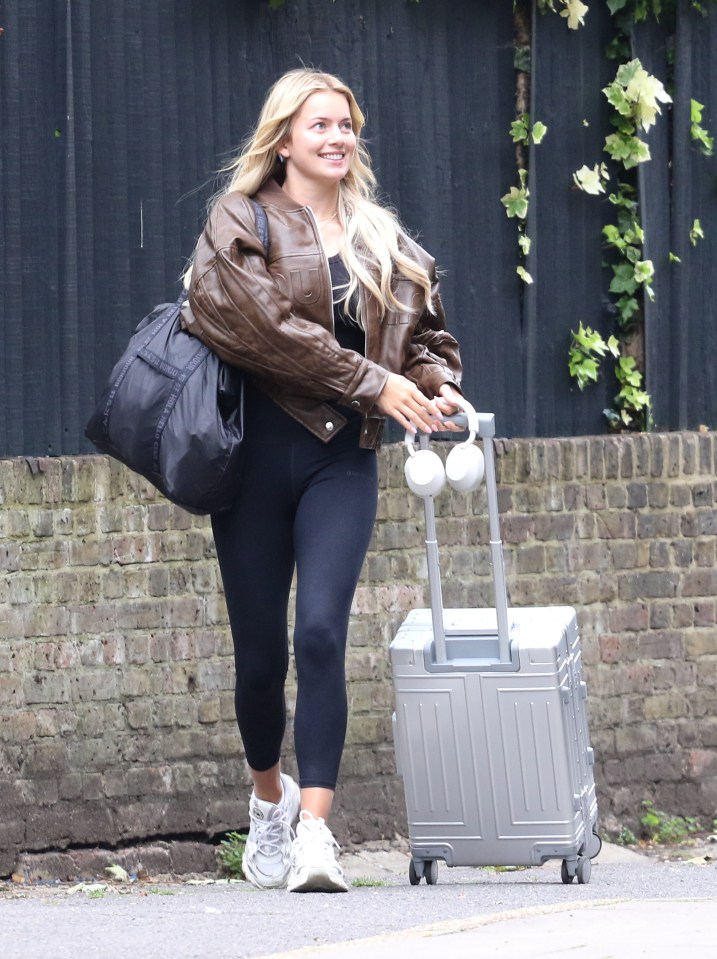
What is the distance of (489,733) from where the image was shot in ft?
16.3

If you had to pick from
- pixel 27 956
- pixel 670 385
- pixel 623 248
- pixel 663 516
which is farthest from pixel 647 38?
pixel 27 956

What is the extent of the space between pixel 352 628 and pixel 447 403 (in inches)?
85.7

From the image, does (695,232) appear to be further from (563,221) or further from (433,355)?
(433,355)

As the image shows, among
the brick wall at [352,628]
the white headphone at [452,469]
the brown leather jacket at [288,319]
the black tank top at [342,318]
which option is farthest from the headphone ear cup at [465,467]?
the brick wall at [352,628]

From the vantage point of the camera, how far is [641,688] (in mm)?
7691

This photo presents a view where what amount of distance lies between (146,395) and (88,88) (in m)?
1.93

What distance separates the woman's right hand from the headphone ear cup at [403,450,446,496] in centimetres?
8

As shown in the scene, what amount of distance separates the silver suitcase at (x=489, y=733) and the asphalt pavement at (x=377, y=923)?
0.43 feet

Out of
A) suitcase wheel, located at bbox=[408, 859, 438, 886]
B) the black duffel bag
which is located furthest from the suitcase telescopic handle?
suitcase wheel, located at bbox=[408, 859, 438, 886]

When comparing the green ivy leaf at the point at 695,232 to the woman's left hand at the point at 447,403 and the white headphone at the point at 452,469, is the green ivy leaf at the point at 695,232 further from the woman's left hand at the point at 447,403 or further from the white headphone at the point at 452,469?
the white headphone at the point at 452,469

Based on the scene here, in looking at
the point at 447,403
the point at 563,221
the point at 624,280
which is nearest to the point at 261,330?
the point at 447,403

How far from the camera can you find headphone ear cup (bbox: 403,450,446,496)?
474 centimetres

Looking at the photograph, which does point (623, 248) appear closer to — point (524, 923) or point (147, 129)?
point (147, 129)

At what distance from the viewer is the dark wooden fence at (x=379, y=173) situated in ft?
20.5
